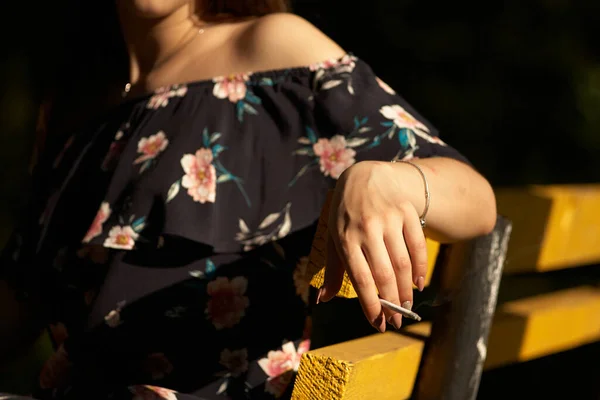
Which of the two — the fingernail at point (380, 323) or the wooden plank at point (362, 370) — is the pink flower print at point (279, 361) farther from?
the fingernail at point (380, 323)

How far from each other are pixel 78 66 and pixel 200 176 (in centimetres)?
57

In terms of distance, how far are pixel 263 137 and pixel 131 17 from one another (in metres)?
0.37

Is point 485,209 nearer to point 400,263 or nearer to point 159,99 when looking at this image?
point 400,263

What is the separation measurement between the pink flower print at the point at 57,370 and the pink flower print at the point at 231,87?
19.6 inches

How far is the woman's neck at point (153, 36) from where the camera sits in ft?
4.42

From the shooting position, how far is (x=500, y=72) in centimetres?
270

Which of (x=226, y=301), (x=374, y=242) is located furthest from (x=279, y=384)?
(x=374, y=242)

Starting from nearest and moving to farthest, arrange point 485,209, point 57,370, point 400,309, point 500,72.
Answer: point 400,309 < point 485,209 < point 57,370 < point 500,72

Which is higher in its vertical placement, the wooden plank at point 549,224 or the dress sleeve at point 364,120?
the dress sleeve at point 364,120

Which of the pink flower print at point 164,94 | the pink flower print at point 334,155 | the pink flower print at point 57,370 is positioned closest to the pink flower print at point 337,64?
the pink flower print at point 334,155

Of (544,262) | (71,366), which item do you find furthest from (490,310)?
(71,366)

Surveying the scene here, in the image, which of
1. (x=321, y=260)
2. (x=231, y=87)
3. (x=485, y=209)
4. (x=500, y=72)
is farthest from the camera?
(x=500, y=72)

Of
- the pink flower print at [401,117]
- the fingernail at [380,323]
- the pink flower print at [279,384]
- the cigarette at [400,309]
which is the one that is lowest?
the pink flower print at [279,384]

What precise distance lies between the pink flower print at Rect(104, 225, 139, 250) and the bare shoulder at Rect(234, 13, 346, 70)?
317 mm
